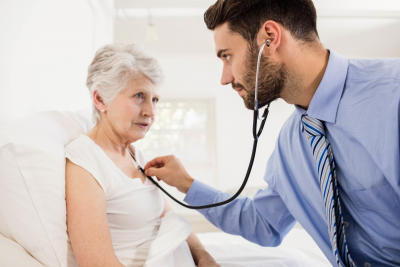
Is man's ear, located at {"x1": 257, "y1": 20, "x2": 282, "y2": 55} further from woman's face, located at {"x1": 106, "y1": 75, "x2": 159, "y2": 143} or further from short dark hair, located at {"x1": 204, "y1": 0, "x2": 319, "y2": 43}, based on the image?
woman's face, located at {"x1": 106, "y1": 75, "x2": 159, "y2": 143}

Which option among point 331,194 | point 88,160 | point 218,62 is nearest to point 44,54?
point 88,160

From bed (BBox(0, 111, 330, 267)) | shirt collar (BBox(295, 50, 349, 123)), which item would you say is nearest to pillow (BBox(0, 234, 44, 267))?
bed (BBox(0, 111, 330, 267))

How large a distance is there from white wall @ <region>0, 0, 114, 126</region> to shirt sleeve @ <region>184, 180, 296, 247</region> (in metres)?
0.76

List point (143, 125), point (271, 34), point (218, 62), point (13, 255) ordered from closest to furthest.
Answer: point (13, 255) < point (271, 34) < point (143, 125) < point (218, 62)

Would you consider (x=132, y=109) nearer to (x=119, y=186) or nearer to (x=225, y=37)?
(x=119, y=186)

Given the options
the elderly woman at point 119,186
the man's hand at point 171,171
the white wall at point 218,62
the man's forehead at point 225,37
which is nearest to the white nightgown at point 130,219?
the elderly woman at point 119,186

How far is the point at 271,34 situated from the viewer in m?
0.95

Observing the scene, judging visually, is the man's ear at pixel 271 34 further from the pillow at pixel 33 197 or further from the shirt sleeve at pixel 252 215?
the pillow at pixel 33 197

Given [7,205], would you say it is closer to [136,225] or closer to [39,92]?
[136,225]

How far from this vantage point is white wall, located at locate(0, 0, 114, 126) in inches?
38.1

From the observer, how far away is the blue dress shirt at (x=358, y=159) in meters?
0.80

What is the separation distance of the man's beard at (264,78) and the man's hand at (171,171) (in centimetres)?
43

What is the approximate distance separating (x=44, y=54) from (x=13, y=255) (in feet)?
2.89

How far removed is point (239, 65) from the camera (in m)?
1.00
